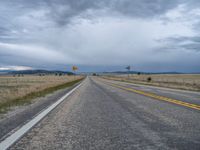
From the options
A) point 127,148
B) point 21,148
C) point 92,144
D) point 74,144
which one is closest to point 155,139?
point 127,148

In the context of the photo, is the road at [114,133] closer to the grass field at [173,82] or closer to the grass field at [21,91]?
the grass field at [21,91]

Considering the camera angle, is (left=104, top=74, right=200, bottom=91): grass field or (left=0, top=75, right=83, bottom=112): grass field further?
(left=104, top=74, right=200, bottom=91): grass field

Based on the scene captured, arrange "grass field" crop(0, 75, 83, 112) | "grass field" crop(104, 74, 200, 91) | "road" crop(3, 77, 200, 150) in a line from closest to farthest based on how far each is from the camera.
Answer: "road" crop(3, 77, 200, 150) → "grass field" crop(0, 75, 83, 112) → "grass field" crop(104, 74, 200, 91)

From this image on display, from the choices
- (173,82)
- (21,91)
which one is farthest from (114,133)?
(173,82)

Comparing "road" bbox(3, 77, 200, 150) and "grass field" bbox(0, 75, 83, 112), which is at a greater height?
"road" bbox(3, 77, 200, 150)

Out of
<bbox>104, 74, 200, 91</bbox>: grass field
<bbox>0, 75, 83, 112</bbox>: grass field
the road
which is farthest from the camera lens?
<bbox>104, 74, 200, 91</bbox>: grass field

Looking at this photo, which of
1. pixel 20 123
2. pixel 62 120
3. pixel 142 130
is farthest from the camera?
pixel 62 120

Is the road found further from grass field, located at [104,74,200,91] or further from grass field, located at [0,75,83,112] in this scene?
grass field, located at [104,74,200,91]

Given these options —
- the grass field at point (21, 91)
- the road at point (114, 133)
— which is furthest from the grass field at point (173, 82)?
the road at point (114, 133)

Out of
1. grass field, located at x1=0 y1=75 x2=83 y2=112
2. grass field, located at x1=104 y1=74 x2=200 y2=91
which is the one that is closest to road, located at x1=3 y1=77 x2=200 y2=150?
grass field, located at x1=0 y1=75 x2=83 y2=112

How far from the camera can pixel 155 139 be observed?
399cm

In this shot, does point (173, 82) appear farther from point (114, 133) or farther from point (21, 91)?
point (114, 133)

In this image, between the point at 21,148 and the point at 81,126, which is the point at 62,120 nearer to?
the point at 81,126

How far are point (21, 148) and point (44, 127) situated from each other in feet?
4.74
